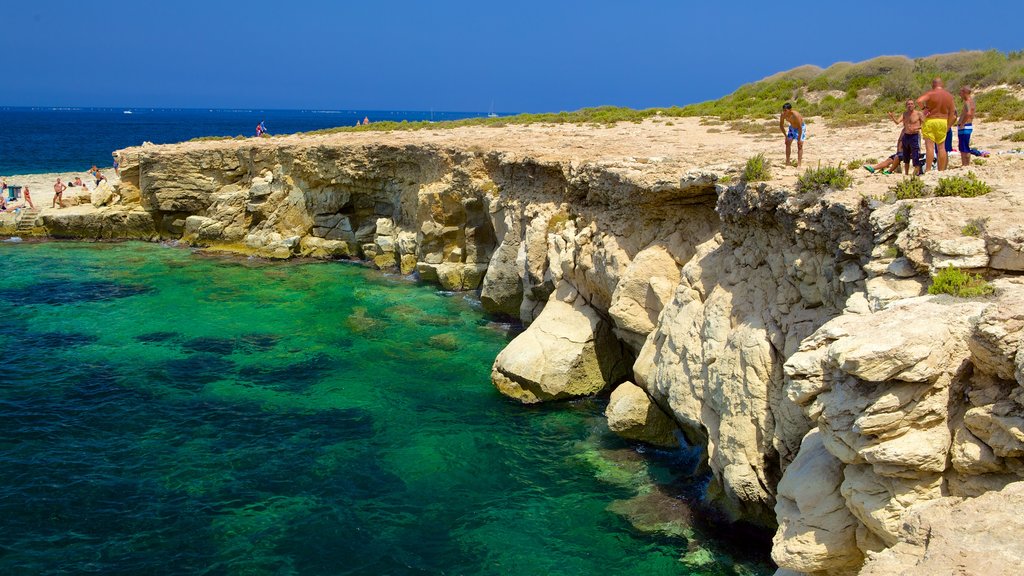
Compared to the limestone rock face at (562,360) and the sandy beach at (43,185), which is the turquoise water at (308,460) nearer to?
the limestone rock face at (562,360)

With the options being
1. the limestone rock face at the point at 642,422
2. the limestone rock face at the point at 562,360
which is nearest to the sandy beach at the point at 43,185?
the limestone rock face at the point at 562,360

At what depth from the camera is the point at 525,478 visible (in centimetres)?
1538

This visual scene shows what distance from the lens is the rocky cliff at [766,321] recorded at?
25.9ft

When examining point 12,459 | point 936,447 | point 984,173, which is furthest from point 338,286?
→ point 936,447

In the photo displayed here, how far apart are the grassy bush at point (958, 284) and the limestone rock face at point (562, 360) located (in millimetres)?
10489

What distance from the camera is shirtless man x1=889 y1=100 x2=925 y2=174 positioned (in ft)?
47.1

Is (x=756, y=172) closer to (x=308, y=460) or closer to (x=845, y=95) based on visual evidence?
(x=308, y=460)

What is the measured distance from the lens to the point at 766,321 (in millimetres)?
13242

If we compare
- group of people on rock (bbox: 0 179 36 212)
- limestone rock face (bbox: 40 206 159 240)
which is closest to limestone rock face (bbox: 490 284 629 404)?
limestone rock face (bbox: 40 206 159 240)

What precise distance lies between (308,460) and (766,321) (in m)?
9.88

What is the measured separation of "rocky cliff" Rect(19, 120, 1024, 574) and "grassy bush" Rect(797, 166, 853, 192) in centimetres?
22

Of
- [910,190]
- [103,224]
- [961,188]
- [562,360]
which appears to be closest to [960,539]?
[910,190]

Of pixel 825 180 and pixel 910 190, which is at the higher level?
pixel 825 180

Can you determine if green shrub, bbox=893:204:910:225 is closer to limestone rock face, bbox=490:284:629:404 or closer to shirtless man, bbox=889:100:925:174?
shirtless man, bbox=889:100:925:174
